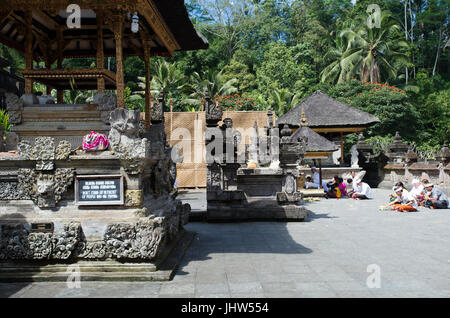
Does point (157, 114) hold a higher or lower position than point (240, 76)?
lower

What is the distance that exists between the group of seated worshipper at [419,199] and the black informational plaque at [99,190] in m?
8.98

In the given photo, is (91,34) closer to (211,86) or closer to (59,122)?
(59,122)

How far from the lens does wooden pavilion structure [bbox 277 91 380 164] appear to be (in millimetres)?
22578

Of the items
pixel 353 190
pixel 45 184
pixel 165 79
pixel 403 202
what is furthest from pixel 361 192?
pixel 165 79

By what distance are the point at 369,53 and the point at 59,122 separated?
1372 inches

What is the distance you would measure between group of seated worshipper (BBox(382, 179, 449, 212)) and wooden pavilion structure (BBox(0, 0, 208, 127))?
7633mm

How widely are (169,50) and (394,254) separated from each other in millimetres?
6100

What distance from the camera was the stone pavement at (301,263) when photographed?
3969 mm

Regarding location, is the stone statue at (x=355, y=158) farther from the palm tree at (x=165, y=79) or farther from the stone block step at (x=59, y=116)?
the stone block step at (x=59, y=116)

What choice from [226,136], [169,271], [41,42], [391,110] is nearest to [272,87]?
[391,110]

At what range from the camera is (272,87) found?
3156cm

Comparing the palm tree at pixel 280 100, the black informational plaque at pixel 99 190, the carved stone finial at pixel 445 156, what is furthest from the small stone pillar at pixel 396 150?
the black informational plaque at pixel 99 190

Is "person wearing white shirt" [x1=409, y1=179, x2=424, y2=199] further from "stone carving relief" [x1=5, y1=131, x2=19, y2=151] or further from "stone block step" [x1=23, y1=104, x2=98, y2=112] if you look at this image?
"stone carving relief" [x1=5, y1=131, x2=19, y2=151]

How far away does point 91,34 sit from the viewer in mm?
6984
